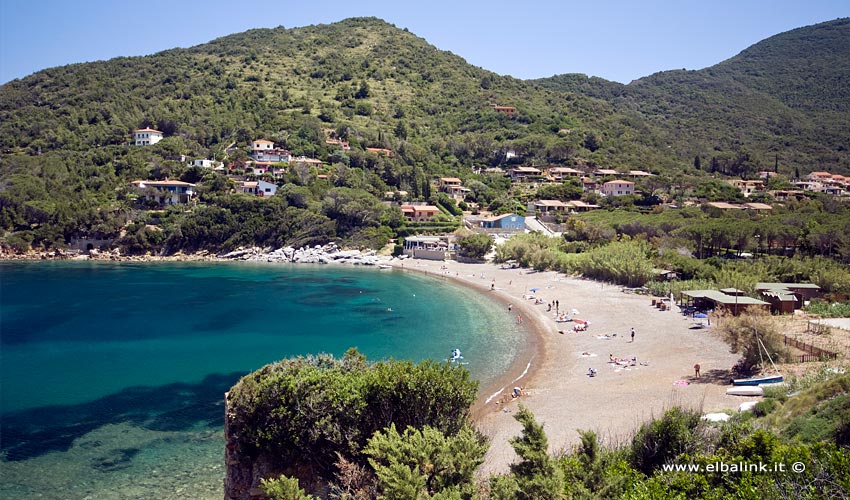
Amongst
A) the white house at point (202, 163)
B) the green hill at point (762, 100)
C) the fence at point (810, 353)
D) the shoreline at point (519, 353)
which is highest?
the green hill at point (762, 100)

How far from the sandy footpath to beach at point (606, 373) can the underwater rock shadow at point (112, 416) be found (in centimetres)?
982

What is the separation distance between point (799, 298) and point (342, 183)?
50.6 m

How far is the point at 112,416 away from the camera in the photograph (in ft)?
57.8

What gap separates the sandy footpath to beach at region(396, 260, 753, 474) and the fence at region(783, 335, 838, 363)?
7.03 ft

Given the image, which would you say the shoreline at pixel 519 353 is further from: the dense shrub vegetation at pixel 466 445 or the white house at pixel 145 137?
the white house at pixel 145 137

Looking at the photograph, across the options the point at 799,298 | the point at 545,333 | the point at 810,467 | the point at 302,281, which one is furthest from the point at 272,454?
the point at 302,281

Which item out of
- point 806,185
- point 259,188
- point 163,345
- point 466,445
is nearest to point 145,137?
point 259,188

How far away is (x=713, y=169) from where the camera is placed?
87.4 m

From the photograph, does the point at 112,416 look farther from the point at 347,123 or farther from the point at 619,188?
the point at 347,123

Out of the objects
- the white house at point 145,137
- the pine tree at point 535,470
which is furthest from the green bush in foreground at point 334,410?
the white house at point 145,137

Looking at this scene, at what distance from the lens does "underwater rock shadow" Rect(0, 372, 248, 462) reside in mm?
15730

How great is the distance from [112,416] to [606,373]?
1820cm

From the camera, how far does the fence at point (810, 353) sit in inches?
732

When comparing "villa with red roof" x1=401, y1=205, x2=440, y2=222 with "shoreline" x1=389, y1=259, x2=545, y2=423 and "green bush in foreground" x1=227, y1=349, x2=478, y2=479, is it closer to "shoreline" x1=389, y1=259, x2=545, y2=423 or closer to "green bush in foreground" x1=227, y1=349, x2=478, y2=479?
"shoreline" x1=389, y1=259, x2=545, y2=423
